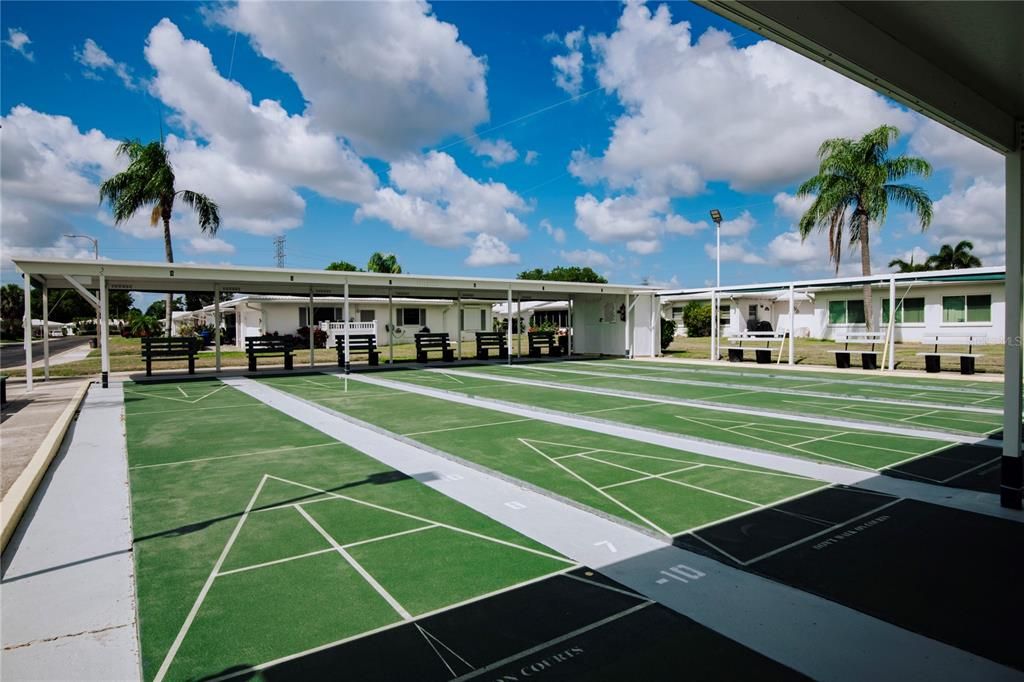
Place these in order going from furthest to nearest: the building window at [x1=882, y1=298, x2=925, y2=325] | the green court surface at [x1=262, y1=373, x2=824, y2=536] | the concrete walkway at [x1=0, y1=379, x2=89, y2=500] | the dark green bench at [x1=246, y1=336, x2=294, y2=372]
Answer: the building window at [x1=882, y1=298, x2=925, y2=325] → the dark green bench at [x1=246, y1=336, x2=294, y2=372] → the concrete walkway at [x1=0, y1=379, x2=89, y2=500] → the green court surface at [x1=262, y1=373, x2=824, y2=536]

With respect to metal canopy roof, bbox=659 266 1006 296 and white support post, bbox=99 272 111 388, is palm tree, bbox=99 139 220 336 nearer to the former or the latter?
white support post, bbox=99 272 111 388

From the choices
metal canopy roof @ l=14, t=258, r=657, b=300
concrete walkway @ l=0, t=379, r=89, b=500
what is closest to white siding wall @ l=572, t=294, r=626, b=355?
metal canopy roof @ l=14, t=258, r=657, b=300

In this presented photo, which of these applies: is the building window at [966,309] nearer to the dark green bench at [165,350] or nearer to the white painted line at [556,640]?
the white painted line at [556,640]

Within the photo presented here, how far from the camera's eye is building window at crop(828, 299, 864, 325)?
30844mm

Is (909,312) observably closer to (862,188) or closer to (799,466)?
(862,188)

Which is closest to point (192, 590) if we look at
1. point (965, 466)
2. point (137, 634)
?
point (137, 634)

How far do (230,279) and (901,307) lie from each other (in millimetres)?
30488

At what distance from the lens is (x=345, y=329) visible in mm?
14266

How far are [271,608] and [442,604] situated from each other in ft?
3.47

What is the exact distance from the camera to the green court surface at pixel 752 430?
23.4 ft

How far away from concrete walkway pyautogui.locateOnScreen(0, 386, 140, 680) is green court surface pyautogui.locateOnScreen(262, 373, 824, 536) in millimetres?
3579

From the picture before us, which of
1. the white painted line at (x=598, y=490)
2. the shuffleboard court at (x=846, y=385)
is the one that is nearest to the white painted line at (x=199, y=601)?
the white painted line at (x=598, y=490)

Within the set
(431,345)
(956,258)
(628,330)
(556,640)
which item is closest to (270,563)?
(556,640)

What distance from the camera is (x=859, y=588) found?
3.62 m
